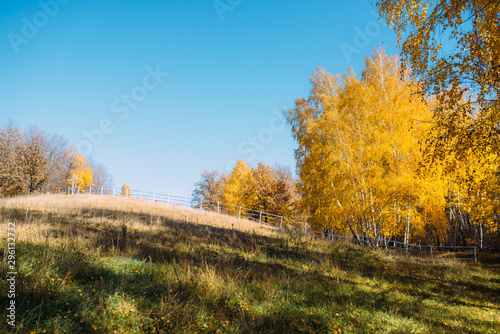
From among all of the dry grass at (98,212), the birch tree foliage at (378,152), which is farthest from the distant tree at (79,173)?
the birch tree foliage at (378,152)

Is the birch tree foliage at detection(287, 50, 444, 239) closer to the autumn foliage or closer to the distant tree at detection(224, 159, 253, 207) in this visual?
the autumn foliage

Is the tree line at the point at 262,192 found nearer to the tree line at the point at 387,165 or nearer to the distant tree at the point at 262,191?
the distant tree at the point at 262,191

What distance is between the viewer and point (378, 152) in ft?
37.6

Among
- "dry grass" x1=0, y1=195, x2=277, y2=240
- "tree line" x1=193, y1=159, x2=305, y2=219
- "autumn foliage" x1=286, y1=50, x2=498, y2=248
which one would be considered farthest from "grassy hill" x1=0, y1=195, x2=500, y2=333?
"tree line" x1=193, y1=159, x2=305, y2=219

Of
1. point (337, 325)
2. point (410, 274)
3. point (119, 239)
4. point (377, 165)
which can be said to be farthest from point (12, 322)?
point (377, 165)

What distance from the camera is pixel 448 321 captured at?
15.2ft

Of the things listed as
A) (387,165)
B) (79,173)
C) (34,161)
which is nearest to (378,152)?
(387,165)

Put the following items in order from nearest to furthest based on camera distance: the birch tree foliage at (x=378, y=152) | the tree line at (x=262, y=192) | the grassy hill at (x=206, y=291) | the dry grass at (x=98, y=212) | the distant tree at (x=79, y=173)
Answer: the grassy hill at (x=206, y=291) < the dry grass at (x=98, y=212) < the birch tree foliage at (x=378, y=152) < the tree line at (x=262, y=192) < the distant tree at (x=79, y=173)

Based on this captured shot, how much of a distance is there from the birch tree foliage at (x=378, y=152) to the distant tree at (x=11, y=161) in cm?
2842

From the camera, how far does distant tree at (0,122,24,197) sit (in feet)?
84.0

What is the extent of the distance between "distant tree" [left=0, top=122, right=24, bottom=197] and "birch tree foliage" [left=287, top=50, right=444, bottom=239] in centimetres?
2842

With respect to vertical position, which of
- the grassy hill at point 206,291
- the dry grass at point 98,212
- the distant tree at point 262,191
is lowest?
the grassy hill at point 206,291

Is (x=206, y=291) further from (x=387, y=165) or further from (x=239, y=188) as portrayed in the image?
(x=239, y=188)

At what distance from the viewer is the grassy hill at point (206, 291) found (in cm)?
313
